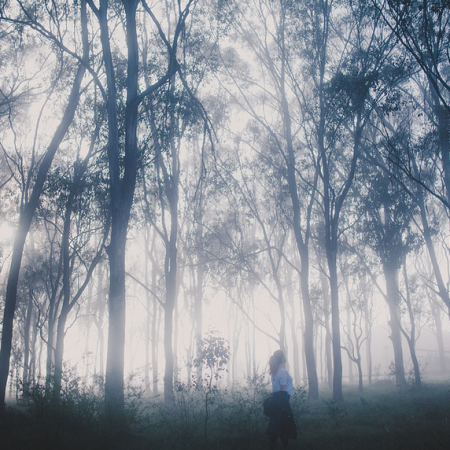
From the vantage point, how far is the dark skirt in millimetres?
5496

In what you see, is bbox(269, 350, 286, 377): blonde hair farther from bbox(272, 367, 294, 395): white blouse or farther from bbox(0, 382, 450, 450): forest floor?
bbox(0, 382, 450, 450): forest floor

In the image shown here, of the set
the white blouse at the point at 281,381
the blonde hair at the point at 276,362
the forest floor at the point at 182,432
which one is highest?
the blonde hair at the point at 276,362

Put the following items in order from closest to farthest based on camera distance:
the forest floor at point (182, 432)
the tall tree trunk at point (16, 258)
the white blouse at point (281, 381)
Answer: the forest floor at point (182, 432), the white blouse at point (281, 381), the tall tree trunk at point (16, 258)

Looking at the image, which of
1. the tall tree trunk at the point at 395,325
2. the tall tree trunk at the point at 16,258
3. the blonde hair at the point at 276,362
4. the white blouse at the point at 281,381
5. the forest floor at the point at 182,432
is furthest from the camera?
the tall tree trunk at the point at 395,325

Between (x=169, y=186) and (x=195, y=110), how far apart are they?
355cm

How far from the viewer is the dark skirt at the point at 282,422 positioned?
18.0 ft

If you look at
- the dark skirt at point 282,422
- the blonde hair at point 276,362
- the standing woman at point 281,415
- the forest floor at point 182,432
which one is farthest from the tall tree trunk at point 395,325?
the dark skirt at point 282,422

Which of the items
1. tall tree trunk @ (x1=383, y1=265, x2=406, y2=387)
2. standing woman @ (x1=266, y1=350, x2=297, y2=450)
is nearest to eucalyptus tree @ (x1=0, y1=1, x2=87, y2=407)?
standing woman @ (x1=266, y1=350, x2=297, y2=450)

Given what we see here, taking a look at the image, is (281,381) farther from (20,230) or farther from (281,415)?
(20,230)

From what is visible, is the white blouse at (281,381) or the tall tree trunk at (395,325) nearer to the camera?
the white blouse at (281,381)

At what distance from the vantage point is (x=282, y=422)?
5527 mm

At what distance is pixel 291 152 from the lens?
1562 centimetres

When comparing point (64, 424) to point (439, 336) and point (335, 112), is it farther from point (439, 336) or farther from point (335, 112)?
point (439, 336)

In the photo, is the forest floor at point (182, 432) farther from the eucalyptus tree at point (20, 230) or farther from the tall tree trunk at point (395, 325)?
the tall tree trunk at point (395, 325)
